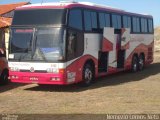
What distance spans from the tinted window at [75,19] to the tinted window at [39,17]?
1.37 ft

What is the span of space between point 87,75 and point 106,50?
7.33 ft

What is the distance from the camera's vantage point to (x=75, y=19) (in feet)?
53.5

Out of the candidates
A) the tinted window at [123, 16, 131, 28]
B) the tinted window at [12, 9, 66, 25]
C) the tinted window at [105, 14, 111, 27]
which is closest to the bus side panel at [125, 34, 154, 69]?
the tinted window at [123, 16, 131, 28]

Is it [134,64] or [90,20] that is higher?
[90,20]

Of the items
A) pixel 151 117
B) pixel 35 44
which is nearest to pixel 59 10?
pixel 35 44

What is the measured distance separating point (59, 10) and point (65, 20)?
20.6 inches

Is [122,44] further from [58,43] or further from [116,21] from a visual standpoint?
[58,43]

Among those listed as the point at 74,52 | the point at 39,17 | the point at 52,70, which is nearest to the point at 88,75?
the point at 74,52

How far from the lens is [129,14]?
2261 centimetres

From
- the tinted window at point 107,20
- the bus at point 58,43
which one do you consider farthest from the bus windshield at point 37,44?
the tinted window at point 107,20

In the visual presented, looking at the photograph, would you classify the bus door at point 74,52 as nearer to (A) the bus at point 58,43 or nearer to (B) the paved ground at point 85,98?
(A) the bus at point 58,43

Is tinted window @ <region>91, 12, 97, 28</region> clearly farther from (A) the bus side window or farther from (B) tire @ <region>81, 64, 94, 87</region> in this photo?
(A) the bus side window

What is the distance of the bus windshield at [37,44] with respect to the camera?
1529 centimetres

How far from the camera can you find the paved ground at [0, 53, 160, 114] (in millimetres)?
11992
